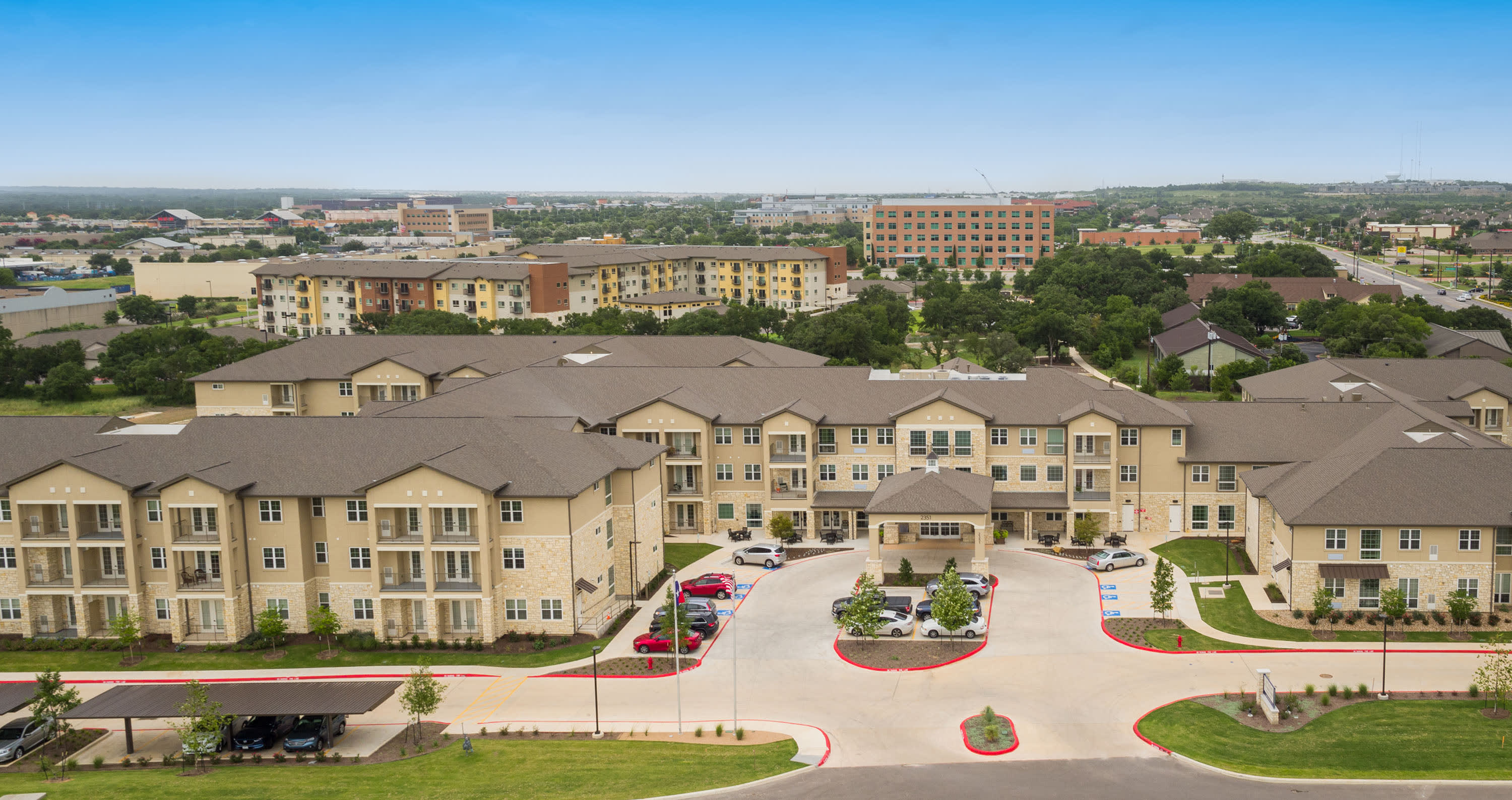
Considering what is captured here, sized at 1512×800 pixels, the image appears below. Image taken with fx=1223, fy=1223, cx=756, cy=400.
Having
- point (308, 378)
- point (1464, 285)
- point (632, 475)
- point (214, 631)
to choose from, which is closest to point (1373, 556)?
point (632, 475)

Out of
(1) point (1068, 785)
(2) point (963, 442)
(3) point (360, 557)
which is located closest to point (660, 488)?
(3) point (360, 557)

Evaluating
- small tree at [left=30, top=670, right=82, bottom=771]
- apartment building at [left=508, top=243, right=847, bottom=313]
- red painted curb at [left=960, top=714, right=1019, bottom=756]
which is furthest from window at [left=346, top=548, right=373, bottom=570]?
apartment building at [left=508, top=243, right=847, bottom=313]

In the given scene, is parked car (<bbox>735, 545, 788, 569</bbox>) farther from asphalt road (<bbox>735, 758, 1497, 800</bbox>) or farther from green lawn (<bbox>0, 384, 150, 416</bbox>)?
green lawn (<bbox>0, 384, 150, 416</bbox>)

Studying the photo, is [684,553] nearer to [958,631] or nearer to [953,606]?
[958,631]

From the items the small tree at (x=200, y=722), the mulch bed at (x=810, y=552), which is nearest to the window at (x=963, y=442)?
the mulch bed at (x=810, y=552)

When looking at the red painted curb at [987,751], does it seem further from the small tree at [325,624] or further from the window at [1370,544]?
the small tree at [325,624]
